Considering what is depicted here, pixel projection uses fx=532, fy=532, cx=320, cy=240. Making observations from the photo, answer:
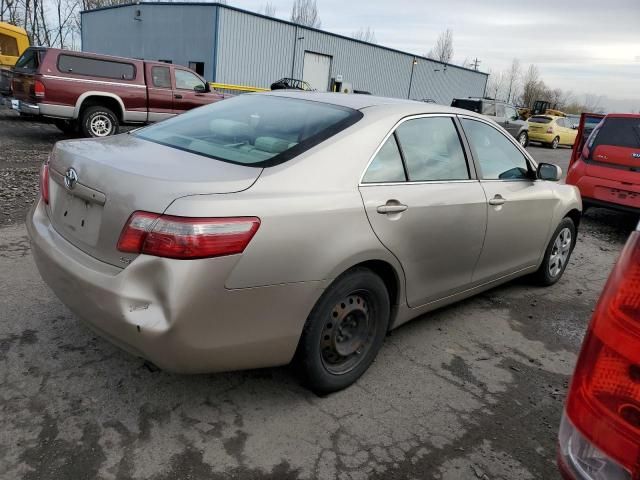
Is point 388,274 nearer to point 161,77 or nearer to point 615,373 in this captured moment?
point 615,373

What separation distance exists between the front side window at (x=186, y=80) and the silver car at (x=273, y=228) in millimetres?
9360

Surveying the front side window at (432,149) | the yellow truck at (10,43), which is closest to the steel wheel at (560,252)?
the front side window at (432,149)

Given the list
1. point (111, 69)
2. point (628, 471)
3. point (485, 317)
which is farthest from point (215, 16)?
point (628, 471)

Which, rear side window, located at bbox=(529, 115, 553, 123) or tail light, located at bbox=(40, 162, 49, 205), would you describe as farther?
rear side window, located at bbox=(529, 115, 553, 123)

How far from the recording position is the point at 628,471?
50.4 inches

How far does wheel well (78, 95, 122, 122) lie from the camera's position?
35.0ft

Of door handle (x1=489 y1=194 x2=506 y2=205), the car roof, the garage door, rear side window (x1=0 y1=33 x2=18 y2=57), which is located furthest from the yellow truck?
door handle (x1=489 y1=194 x2=506 y2=205)

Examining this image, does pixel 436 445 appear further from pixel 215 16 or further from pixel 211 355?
pixel 215 16

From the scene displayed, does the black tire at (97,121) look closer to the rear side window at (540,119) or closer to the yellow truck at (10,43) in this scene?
the yellow truck at (10,43)

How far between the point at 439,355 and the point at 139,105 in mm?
9896

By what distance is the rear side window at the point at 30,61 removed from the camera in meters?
10.4

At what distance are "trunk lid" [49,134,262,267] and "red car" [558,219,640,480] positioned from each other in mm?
1496

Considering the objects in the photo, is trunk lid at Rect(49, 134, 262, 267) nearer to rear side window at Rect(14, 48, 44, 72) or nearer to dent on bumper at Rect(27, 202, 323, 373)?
dent on bumper at Rect(27, 202, 323, 373)

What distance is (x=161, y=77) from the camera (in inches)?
466
